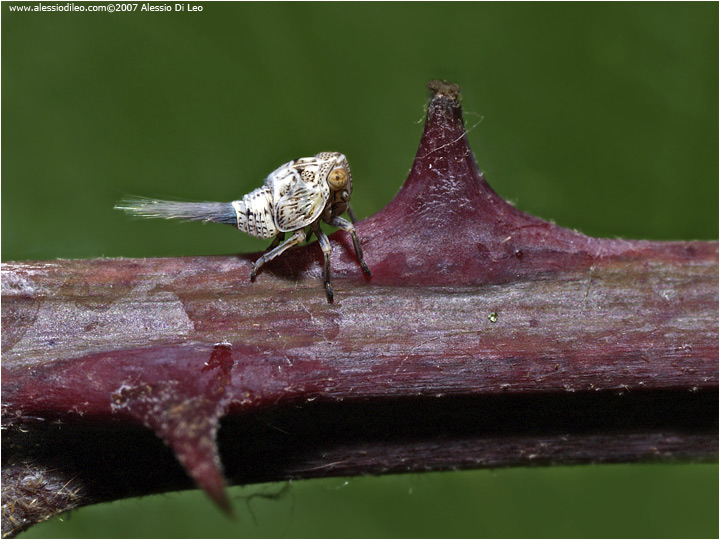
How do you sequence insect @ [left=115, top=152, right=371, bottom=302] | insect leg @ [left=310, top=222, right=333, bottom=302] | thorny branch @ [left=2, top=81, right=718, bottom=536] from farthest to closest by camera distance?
insect @ [left=115, top=152, right=371, bottom=302] < insect leg @ [left=310, top=222, right=333, bottom=302] < thorny branch @ [left=2, top=81, right=718, bottom=536]

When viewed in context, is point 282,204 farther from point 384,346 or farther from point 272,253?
point 384,346

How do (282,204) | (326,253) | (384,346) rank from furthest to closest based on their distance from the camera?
(282,204) < (326,253) < (384,346)

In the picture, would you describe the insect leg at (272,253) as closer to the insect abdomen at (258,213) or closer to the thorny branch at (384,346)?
the thorny branch at (384,346)

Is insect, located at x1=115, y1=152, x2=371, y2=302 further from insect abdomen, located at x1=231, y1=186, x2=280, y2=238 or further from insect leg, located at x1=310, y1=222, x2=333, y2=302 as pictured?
insect leg, located at x1=310, y1=222, x2=333, y2=302

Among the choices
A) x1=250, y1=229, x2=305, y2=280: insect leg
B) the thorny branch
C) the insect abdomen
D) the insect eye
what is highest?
the insect eye

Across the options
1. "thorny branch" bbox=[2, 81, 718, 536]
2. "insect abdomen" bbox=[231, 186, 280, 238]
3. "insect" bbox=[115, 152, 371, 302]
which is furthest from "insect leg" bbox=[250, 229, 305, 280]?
"insect abdomen" bbox=[231, 186, 280, 238]

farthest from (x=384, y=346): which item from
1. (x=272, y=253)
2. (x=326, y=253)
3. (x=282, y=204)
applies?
(x=282, y=204)

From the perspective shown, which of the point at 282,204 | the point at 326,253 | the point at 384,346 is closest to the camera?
the point at 384,346
